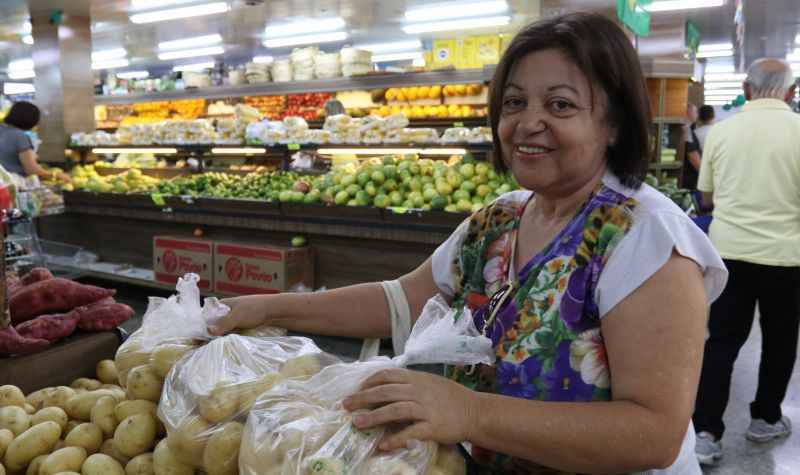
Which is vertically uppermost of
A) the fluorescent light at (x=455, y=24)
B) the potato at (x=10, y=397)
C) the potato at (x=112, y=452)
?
the fluorescent light at (x=455, y=24)

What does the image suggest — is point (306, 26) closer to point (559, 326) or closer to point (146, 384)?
point (146, 384)

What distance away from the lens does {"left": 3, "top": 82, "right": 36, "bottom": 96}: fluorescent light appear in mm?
20938

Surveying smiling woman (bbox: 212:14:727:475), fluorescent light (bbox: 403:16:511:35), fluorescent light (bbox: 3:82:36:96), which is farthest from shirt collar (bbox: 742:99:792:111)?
fluorescent light (bbox: 3:82:36:96)

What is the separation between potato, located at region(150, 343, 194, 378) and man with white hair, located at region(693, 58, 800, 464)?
8.92 feet

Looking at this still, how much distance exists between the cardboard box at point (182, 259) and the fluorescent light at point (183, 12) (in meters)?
4.02

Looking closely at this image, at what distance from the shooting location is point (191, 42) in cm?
1302

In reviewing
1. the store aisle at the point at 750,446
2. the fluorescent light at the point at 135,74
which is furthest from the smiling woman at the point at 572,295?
the fluorescent light at the point at 135,74

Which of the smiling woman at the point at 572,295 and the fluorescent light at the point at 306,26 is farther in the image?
the fluorescent light at the point at 306,26

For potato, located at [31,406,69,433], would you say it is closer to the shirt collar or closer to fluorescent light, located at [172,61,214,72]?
the shirt collar

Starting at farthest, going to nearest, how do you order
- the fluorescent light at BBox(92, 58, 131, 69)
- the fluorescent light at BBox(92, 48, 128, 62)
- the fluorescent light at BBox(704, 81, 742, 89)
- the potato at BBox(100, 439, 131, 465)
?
the fluorescent light at BBox(704, 81, 742, 89) < the fluorescent light at BBox(92, 58, 131, 69) < the fluorescent light at BBox(92, 48, 128, 62) < the potato at BBox(100, 439, 131, 465)

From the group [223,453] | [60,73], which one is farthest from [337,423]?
[60,73]

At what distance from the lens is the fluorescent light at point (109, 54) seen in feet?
46.3

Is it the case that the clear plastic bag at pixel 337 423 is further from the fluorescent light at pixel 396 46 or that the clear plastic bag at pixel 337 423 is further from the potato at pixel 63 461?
the fluorescent light at pixel 396 46

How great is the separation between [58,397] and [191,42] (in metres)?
12.6
